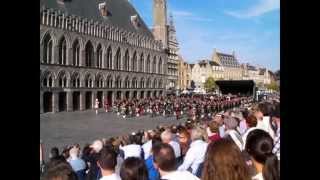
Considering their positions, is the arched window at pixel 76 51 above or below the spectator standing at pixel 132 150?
above

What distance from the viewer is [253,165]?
3.57 metres

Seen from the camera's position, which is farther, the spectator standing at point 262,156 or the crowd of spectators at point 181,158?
the spectator standing at point 262,156

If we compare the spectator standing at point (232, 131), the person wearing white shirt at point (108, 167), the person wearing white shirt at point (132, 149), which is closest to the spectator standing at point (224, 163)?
the person wearing white shirt at point (108, 167)

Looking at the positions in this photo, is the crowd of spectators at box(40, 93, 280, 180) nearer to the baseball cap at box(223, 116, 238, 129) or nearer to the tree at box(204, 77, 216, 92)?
the baseball cap at box(223, 116, 238, 129)

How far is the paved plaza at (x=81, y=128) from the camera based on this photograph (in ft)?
20.0

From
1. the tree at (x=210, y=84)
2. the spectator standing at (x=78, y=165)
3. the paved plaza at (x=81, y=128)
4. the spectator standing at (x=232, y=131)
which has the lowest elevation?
the spectator standing at (x=78, y=165)

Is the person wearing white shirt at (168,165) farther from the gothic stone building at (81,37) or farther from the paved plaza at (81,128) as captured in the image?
the gothic stone building at (81,37)

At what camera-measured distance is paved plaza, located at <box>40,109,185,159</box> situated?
20.0ft

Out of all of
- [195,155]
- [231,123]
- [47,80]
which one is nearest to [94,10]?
[47,80]

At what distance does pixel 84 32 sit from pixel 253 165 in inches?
955
